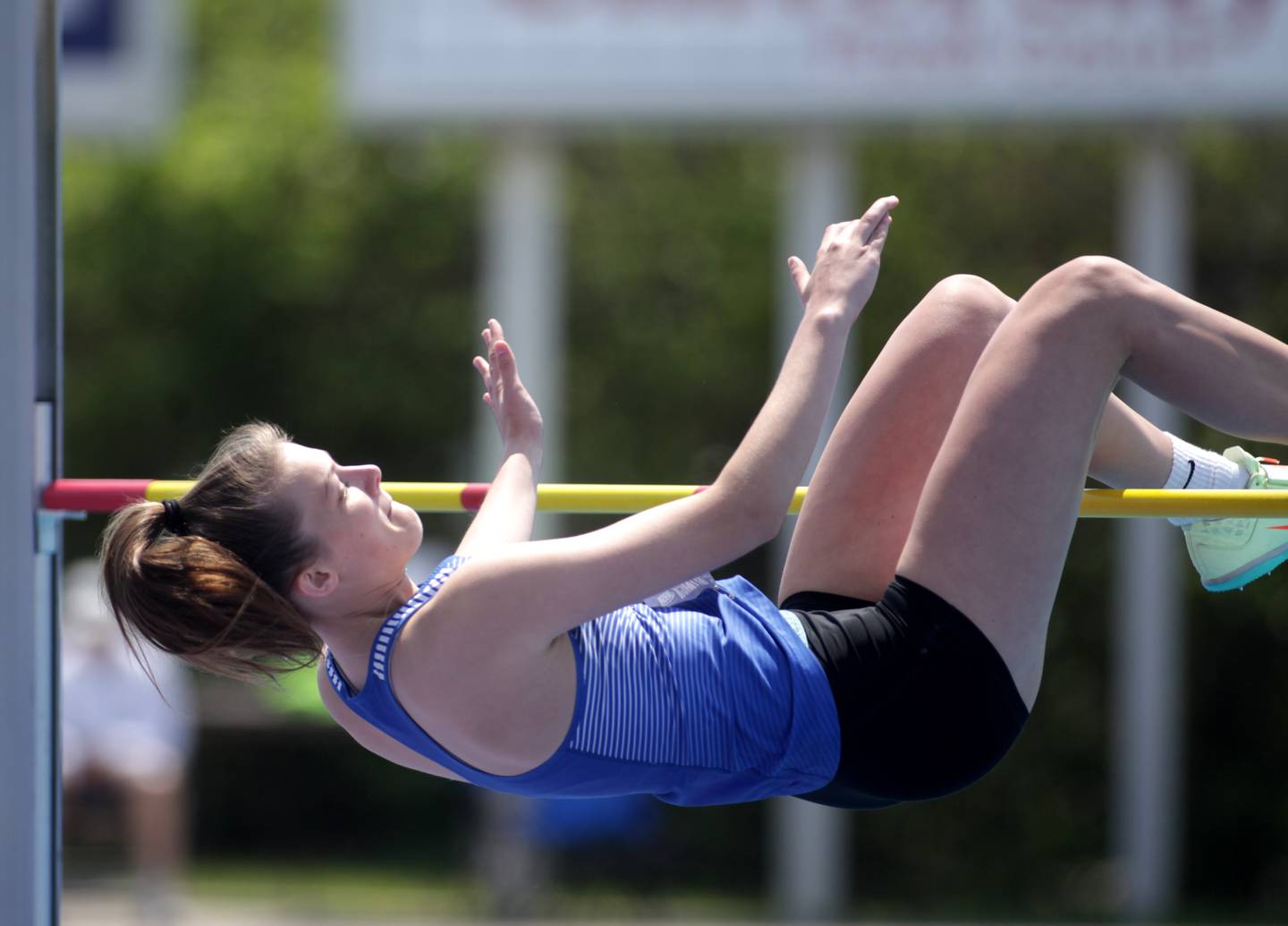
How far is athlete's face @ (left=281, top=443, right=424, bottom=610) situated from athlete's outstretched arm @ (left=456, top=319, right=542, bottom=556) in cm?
10

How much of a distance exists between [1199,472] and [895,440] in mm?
446

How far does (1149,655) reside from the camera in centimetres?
663

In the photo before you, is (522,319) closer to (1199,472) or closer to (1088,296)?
(1199,472)

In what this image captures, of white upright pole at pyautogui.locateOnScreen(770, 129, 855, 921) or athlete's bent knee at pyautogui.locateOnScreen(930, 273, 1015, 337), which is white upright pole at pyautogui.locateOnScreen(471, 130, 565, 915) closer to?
white upright pole at pyautogui.locateOnScreen(770, 129, 855, 921)

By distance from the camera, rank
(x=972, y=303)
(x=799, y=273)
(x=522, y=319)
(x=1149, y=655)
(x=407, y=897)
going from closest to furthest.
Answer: (x=799, y=273) < (x=972, y=303) < (x=1149, y=655) < (x=522, y=319) < (x=407, y=897)

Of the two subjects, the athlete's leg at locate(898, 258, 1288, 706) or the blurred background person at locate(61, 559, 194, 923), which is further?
the blurred background person at locate(61, 559, 194, 923)

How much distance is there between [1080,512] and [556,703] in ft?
2.59

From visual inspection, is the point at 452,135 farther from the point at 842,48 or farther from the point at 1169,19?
the point at 1169,19

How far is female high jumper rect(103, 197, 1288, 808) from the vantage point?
1882mm

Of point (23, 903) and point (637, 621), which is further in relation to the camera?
point (23, 903)

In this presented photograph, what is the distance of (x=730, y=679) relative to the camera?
1.97 meters

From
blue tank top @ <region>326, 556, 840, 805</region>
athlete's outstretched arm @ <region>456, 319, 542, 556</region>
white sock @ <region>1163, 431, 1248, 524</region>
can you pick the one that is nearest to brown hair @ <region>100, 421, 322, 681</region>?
blue tank top @ <region>326, 556, 840, 805</region>

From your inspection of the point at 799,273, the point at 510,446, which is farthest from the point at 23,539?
the point at 799,273

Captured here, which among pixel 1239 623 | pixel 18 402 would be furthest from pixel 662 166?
pixel 18 402
